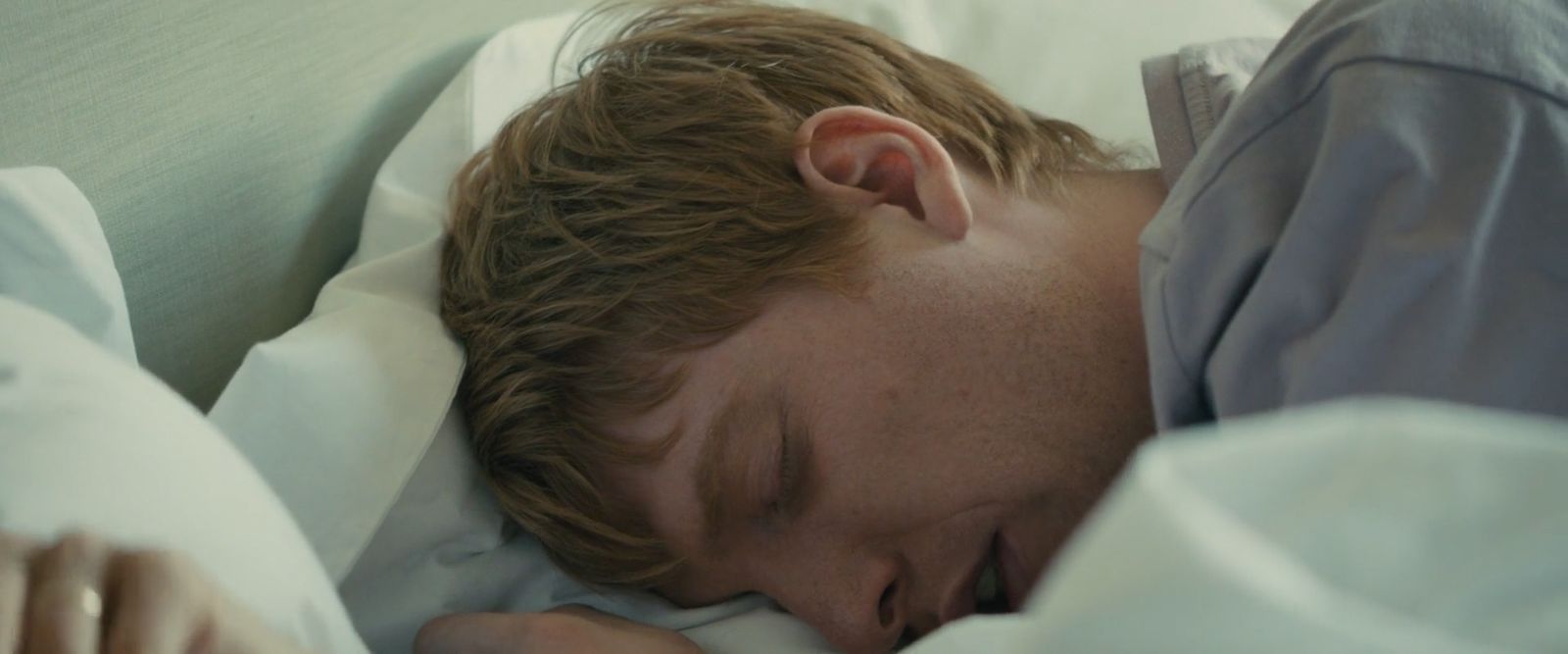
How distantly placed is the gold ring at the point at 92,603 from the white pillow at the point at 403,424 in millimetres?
335

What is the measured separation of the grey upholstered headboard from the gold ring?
1.34 feet

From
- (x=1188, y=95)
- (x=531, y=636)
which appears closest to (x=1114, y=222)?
(x=1188, y=95)

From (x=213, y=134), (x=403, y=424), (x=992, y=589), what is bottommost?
(x=992, y=589)

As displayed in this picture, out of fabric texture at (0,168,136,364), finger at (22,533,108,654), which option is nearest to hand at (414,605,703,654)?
fabric texture at (0,168,136,364)

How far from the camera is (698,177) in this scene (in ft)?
3.12

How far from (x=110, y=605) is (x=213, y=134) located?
52 centimetres

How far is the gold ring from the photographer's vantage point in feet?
1.64

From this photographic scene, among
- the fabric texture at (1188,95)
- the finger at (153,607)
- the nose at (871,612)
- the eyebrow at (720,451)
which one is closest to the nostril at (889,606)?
the nose at (871,612)

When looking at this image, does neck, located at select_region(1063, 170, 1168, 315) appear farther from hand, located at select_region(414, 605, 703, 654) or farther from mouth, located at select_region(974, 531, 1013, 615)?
hand, located at select_region(414, 605, 703, 654)

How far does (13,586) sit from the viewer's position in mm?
498

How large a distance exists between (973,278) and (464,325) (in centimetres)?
35

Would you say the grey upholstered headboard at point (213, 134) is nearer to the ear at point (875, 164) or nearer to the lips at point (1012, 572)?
the ear at point (875, 164)

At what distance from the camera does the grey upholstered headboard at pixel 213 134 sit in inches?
33.5

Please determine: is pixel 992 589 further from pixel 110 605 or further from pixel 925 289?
pixel 110 605
